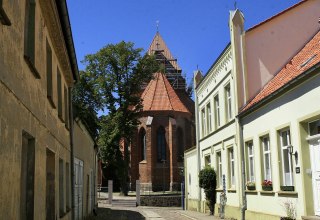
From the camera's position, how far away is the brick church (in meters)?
54.6

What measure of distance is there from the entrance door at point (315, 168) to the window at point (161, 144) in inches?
1692

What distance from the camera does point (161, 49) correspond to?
72.8m

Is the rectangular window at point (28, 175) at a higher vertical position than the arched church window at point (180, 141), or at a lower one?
lower

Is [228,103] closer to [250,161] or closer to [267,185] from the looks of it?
[250,161]

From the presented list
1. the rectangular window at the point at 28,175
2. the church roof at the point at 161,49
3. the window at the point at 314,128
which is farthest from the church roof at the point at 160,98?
the rectangular window at the point at 28,175

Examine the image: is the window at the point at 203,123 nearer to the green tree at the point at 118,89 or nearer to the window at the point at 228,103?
the window at the point at 228,103

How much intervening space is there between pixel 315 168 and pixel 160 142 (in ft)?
143

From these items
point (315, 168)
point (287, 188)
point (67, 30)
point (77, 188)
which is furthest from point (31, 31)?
point (77, 188)

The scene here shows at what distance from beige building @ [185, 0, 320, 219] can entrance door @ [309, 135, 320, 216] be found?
0.09ft

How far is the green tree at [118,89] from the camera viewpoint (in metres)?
47.5

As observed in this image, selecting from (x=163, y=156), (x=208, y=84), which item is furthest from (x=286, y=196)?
(x=163, y=156)

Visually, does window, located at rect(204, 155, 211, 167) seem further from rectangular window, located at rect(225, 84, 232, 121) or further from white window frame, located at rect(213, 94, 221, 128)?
rectangular window, located at rect(225, 84, 232, 121)

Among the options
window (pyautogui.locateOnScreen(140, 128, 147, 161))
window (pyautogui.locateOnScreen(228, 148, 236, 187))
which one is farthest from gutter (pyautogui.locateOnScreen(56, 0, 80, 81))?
window (pyautogui.locateOnScreen(140, 128, 147, 161))

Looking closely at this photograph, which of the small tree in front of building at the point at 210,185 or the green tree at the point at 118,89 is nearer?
the small tree in front of building at the point at 210,185
